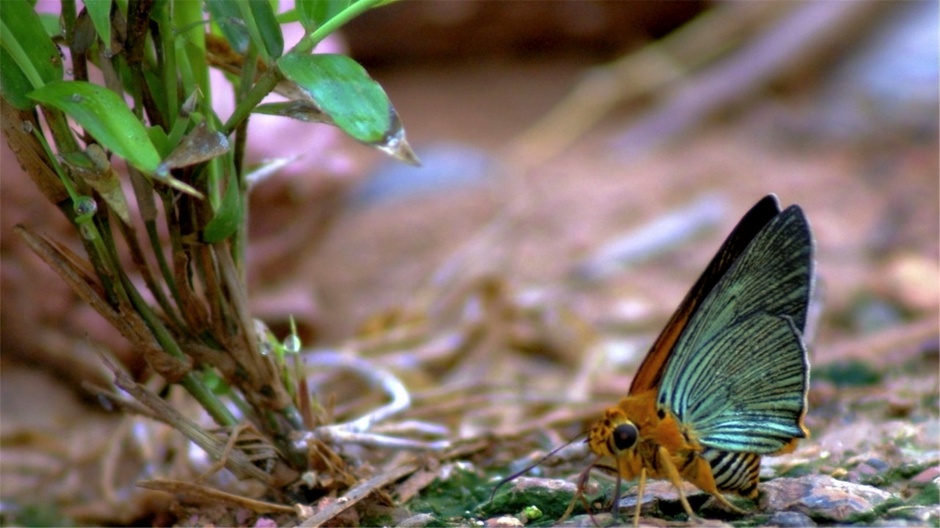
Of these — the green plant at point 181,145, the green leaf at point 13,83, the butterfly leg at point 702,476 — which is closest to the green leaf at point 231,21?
the green plant at point 181,145

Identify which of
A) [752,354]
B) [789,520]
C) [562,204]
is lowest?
[789,520]

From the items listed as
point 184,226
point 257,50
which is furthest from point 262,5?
point 184,226

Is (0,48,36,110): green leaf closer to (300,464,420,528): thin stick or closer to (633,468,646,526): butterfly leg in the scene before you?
(300,464,420,528): thin stick

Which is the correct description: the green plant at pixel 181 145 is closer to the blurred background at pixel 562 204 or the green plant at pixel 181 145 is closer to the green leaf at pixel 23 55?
the green leaf at pixel 23 55

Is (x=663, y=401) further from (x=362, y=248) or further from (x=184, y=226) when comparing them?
(x=362, y=248)

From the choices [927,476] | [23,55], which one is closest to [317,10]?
[23,55]

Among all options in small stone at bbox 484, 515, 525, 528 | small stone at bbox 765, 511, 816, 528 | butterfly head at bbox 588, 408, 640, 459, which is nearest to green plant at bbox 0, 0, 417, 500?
small stone at bbox 484, 515, 525, 528

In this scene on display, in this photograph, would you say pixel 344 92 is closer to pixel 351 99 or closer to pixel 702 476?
pixel 351 99
